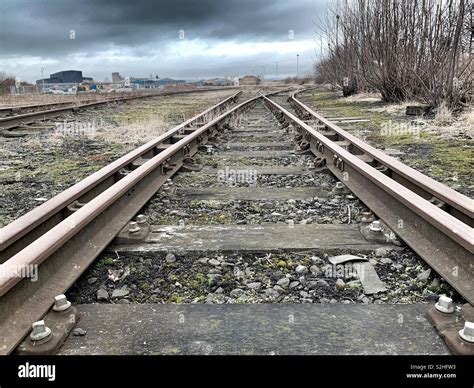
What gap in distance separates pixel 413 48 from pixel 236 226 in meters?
11.2

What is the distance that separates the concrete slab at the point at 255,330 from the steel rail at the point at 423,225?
330mm

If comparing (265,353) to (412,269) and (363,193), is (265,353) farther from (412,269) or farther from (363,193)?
(363,193)

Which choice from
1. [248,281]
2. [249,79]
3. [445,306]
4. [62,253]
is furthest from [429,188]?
[249,79]

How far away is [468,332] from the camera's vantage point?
156 cm

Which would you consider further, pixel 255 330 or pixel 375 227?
pixel 375 227

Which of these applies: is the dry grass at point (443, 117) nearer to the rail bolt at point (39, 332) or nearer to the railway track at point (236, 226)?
the railway track at point (236, 226)

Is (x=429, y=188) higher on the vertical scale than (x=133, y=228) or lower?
higher

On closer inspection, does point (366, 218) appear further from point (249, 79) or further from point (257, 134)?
point (249, 79)

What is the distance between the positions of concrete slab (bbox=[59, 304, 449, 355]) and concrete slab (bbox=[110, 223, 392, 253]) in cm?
66

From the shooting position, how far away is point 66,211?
2820 mm

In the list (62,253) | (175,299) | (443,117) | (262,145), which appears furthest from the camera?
(443,117)

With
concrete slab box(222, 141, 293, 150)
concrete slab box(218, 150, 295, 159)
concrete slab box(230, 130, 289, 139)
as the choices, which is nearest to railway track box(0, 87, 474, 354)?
concrete slab box(218, 150, 295, 159)

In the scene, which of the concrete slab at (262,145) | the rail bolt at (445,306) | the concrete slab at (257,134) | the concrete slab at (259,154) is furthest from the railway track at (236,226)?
the concrete slab at (257,134)

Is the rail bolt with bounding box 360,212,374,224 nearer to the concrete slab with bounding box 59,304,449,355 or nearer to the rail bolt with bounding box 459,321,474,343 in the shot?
the concrete slab with bounding box 59,304,449,355
